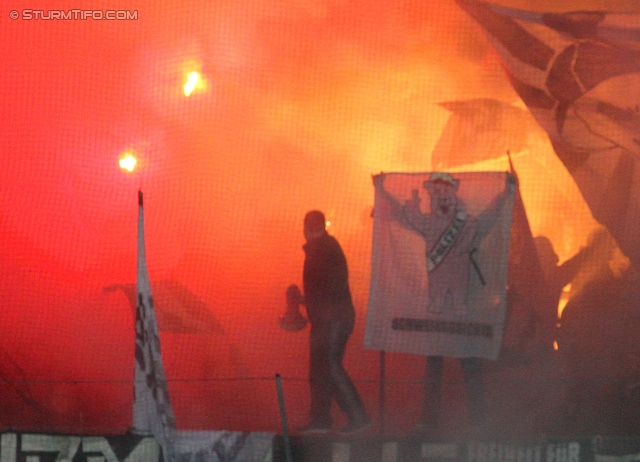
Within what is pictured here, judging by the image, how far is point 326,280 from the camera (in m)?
4.79

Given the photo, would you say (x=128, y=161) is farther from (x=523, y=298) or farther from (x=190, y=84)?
(x=523, y=298)

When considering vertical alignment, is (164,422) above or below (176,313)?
below

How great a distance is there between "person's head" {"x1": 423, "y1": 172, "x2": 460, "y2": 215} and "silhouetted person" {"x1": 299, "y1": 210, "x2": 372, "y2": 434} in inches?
26.6

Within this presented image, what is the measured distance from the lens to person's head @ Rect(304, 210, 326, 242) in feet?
15.7

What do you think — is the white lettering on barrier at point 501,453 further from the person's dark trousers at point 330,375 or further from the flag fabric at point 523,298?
the flag fabric at point 523,298

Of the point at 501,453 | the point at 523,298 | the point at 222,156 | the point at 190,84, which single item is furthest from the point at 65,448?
the point at 523,298

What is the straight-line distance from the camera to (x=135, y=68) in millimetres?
5152

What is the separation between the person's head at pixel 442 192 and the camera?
453 centimetres

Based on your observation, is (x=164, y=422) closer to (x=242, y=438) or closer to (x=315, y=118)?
(x=242, y=438)

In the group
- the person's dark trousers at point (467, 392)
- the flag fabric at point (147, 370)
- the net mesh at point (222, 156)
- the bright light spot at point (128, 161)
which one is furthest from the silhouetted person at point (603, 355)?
the bright light spot at point (128, 161)

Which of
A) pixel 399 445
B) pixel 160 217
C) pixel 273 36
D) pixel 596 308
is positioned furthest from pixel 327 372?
pixel 273 36

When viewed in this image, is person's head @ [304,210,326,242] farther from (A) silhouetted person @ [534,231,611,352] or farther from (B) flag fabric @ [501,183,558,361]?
(A) silhouetted person @ [534,231,611,352]

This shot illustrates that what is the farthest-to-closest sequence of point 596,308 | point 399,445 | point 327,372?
point 596,308, point 327,372, point 399,445

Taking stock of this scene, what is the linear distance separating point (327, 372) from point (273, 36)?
2235 mm
